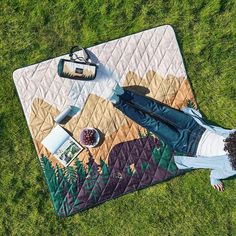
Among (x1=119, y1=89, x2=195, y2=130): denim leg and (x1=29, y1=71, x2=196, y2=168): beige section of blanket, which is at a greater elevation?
(x1=119, y1=89, x2=195, y2=130): denim leg

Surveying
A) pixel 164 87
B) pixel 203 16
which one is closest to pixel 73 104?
pixel 164 87

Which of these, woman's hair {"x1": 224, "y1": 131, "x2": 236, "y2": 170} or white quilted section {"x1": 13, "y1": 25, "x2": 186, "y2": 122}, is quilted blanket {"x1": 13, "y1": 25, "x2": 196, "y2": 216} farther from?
woman's hair {"x1": 224, "y1": 131, "x2": 236, "y2": 170}

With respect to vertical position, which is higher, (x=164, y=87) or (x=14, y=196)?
(x=164, y=87)

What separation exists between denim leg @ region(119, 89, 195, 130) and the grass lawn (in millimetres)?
674

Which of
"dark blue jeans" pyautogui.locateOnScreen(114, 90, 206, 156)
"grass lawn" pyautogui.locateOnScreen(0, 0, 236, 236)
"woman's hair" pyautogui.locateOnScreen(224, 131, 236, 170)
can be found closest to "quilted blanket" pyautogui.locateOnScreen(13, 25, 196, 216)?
"grass lawn" pyautogui.locateOnScreen(0, 0, 236, 236)

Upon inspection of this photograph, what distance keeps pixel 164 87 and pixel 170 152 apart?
74cm

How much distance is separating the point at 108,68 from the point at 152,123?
94 cm

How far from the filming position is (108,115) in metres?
5.18

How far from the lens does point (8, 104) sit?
512 cm

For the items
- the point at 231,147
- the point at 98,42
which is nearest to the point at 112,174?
the point at 98,42

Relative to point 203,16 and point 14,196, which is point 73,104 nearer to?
point 14,196

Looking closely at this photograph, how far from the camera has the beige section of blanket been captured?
16.7 feet

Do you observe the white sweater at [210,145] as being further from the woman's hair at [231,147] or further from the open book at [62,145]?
the open book at [62,145]

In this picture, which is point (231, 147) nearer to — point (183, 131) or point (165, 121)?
point (183, 131)
